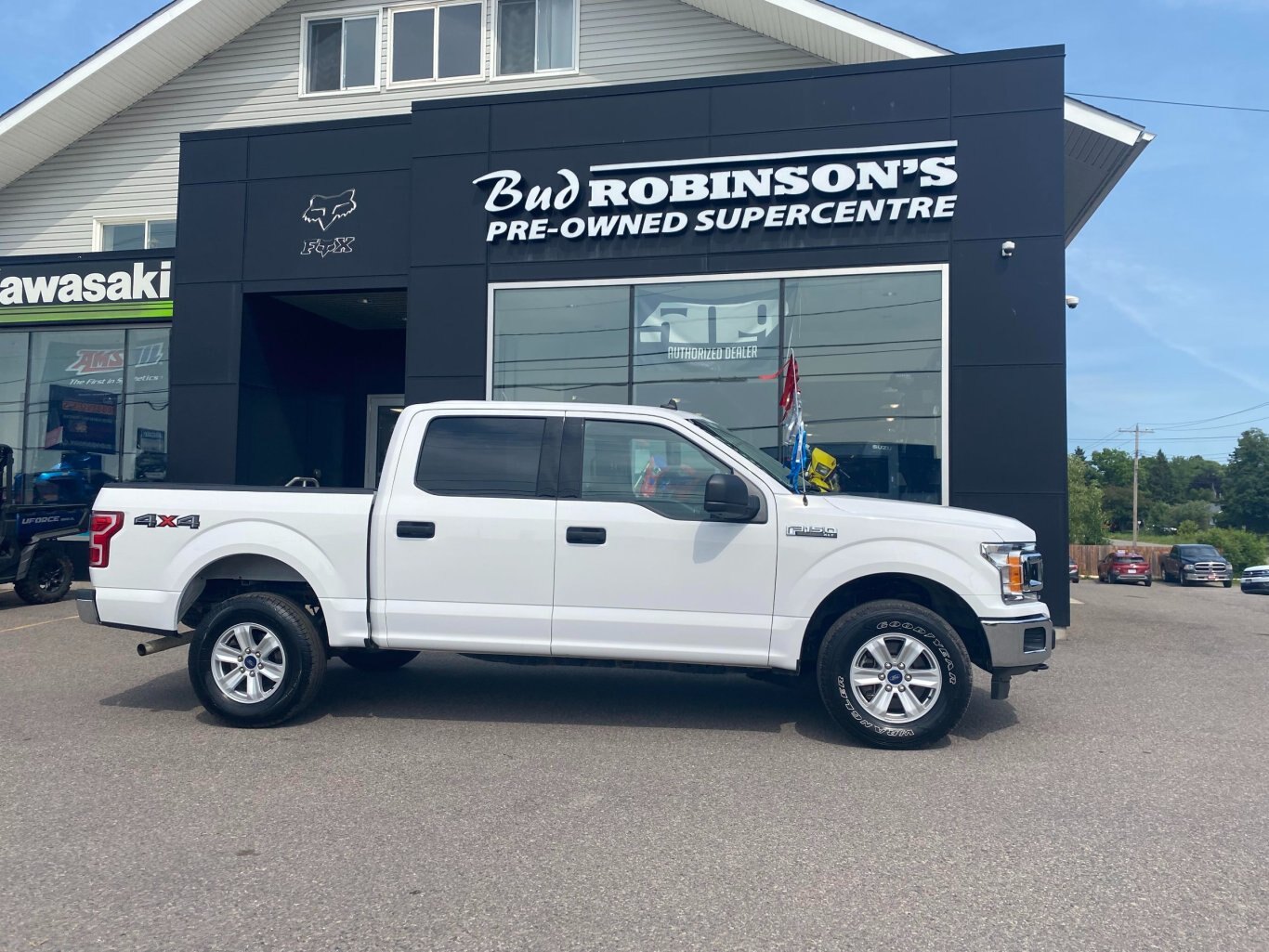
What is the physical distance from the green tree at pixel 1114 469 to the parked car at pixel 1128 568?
92127 mm

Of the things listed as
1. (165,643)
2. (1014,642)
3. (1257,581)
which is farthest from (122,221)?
(1257,581)

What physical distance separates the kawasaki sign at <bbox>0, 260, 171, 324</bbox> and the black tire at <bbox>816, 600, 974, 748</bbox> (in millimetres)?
12686

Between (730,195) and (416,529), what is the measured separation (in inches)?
280

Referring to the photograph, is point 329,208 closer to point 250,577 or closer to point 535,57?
point 535,57

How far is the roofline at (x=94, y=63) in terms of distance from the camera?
51.3ft

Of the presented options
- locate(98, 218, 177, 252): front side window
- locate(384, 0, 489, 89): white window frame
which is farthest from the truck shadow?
locate(98, 218, 177, 252): front side window

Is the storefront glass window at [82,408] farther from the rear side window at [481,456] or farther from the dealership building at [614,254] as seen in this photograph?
the rear side window at [481,456]

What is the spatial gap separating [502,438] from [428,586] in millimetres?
1041

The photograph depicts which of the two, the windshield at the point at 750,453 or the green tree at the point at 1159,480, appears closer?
the windshield at the point at 750,453

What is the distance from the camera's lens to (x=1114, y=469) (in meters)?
123

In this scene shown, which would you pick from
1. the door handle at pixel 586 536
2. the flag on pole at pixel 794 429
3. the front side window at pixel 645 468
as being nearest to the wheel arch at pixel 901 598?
the flag on pole at pixel 794 429

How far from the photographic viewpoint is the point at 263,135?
13281mm

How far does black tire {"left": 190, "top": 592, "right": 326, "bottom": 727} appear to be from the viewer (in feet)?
20.0

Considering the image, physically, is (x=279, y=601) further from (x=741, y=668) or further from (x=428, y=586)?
(x=741, y=668)
